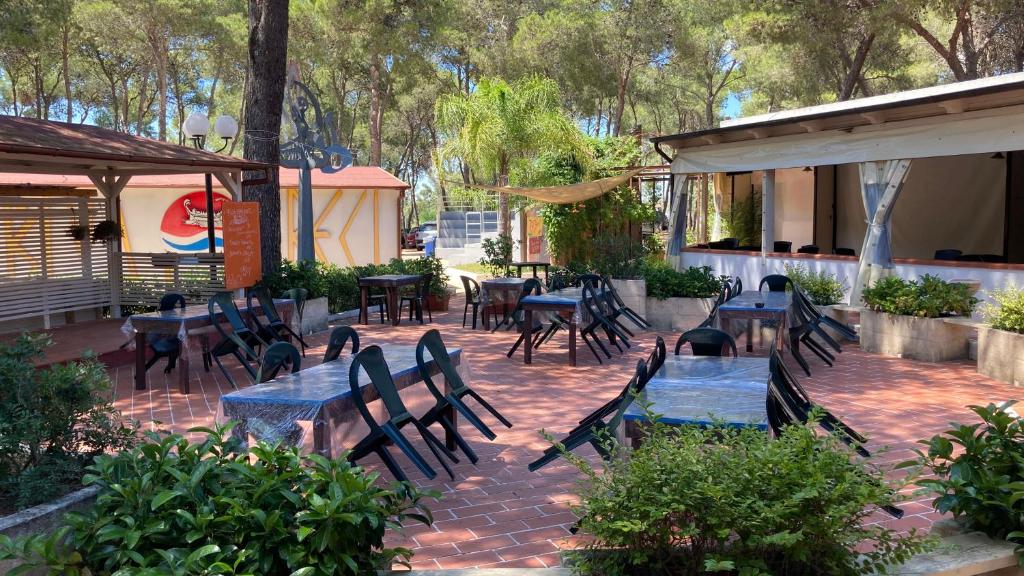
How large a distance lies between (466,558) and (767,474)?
155cm

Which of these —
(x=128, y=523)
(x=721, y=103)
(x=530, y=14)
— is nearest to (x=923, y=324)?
(x=128, y=523)

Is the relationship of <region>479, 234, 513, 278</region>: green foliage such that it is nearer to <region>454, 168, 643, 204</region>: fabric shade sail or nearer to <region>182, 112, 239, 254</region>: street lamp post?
<region>454, 168, 643, 204</region>: fabric shade sail

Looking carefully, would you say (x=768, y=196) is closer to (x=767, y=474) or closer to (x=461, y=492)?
(x=461, y=492)

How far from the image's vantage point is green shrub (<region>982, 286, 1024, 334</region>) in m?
7.55

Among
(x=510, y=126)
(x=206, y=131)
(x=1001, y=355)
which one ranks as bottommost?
→ (x=1001, y=355)

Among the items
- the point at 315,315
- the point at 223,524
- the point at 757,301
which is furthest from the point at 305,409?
the point at 315,315

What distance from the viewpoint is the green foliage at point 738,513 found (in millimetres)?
2668

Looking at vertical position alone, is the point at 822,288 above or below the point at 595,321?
above

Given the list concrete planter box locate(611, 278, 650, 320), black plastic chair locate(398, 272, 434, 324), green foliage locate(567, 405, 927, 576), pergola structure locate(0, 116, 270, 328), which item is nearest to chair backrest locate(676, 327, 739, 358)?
green foliage locate(567, 405, 927, 576)

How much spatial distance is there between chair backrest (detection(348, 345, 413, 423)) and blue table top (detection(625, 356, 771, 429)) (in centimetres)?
130

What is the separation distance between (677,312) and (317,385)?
22.7 feet

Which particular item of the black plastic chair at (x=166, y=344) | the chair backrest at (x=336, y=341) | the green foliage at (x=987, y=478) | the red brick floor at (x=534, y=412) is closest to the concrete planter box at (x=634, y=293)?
the red brick floor at (x=534, y=412)

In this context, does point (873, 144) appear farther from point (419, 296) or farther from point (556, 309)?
point (419, 296)

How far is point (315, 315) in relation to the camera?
11273 mm
